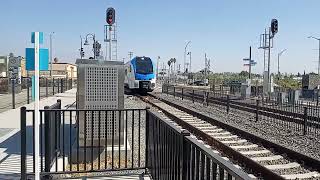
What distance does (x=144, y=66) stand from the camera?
1538 inches

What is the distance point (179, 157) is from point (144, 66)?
1359 inches

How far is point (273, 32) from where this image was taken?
31.5 meters

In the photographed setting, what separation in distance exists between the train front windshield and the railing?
31.5 meters

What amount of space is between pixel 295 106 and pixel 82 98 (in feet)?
60.1

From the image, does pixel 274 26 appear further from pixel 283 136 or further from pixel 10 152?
pixel 10 152

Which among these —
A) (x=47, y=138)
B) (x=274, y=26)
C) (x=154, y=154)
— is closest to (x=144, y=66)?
(x=274, y=26)

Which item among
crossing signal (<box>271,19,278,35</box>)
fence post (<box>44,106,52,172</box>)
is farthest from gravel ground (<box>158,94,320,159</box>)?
crossing signal (<box>271,19,278,35</box>)

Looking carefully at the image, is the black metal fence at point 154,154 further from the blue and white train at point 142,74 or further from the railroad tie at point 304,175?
the blue and white train at point 142,74

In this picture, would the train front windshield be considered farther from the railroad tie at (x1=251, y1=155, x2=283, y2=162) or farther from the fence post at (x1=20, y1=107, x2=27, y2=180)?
the fence post at (x1=20, y1=107, x2=27, y2=180)

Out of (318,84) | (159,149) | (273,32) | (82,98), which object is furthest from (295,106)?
(318,84)

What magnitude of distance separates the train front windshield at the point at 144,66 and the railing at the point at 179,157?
31.5m

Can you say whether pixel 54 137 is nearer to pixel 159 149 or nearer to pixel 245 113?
pixel 159 149

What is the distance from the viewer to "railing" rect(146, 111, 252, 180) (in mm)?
3457

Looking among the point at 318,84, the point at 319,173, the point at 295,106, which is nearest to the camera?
the point at 319,173
